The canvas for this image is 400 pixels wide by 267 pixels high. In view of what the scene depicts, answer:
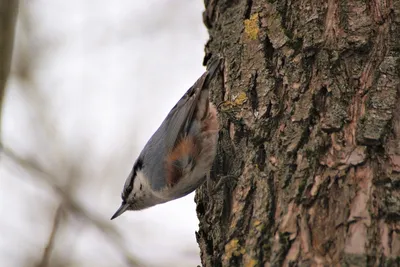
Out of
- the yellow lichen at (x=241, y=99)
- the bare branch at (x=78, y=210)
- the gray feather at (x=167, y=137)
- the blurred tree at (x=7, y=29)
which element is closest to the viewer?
the yellow lichen at (x=241, y=99)

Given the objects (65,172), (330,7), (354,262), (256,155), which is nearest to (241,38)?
(330,7)

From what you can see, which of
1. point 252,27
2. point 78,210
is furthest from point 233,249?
point 78,210

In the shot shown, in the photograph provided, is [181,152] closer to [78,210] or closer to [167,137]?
[167,137]

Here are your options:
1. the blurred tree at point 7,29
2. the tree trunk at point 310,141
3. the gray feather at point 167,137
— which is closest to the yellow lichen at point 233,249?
the tree trunk at point 310,141

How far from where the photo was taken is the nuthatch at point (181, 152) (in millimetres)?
2775

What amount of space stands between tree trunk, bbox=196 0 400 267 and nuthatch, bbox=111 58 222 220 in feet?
1.29

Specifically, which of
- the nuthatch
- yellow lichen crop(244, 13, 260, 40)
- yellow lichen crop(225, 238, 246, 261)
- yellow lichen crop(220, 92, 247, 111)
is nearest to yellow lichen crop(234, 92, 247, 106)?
yellow lichen crop(220, 92, 247, 111)

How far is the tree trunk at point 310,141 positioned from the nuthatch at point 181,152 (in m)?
0.39

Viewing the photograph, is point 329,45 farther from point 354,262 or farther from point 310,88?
point 354,262

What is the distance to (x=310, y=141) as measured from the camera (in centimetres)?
186

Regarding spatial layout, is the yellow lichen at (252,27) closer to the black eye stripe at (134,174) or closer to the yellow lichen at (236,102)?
the yellow lichen at (236,102)

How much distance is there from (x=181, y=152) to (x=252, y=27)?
0.91 meters

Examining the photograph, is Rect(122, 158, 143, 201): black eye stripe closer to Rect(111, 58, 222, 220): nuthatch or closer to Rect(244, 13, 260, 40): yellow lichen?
Rect(111, 58, 222, 220): nuthatch

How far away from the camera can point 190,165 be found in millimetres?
2869
